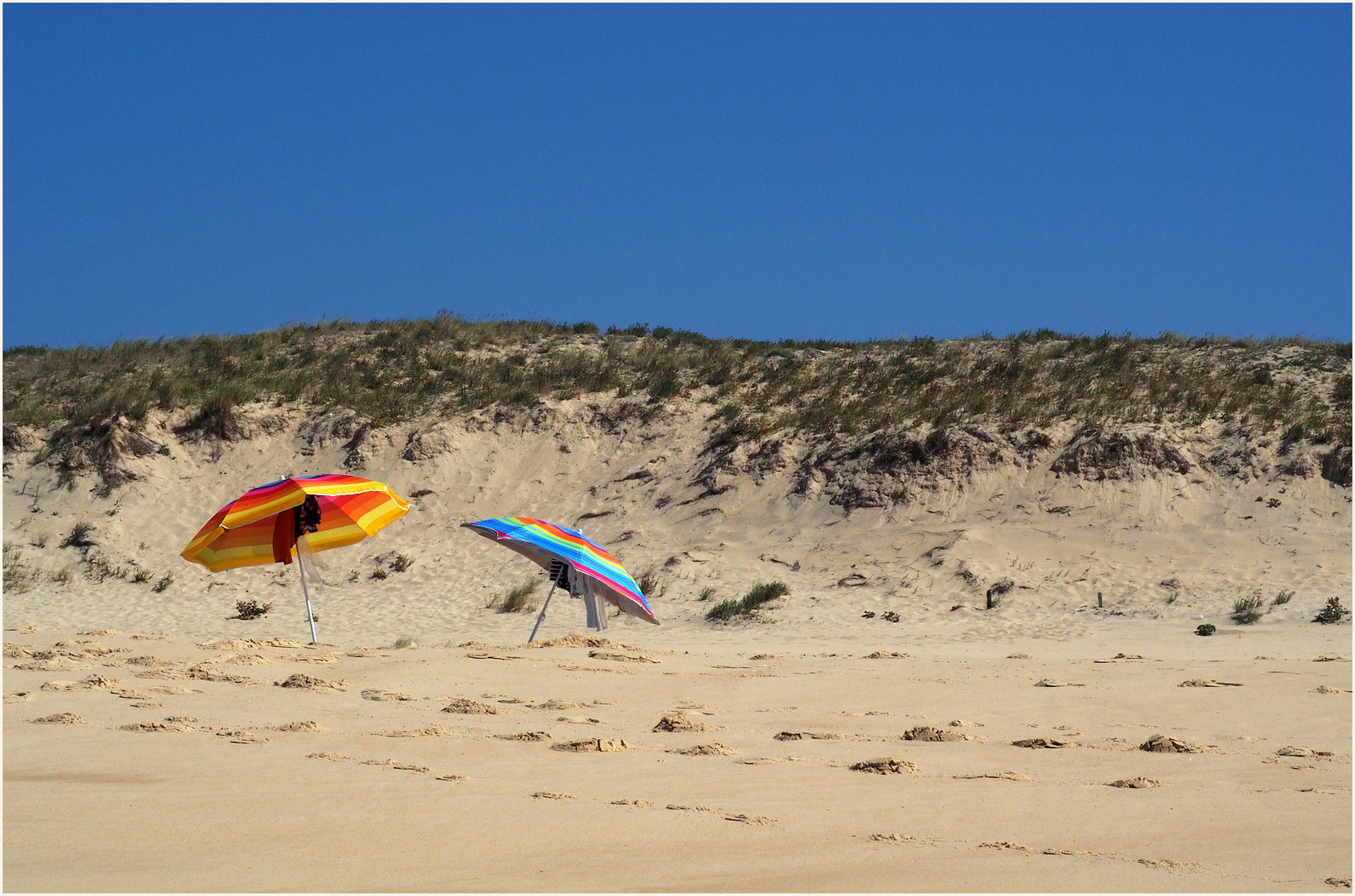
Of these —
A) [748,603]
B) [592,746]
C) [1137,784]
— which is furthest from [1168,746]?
[748,603]

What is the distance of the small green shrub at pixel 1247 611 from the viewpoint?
55.1ft

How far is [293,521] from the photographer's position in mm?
14391

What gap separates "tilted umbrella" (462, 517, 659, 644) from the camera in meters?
14.0

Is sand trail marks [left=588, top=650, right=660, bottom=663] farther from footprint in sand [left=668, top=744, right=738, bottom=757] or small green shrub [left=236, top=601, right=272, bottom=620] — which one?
small green shrub [left=236, top=601, right=272, bottom=620]

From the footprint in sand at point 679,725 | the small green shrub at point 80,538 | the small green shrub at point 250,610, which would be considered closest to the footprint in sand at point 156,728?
the footprint in sand at point 679,725

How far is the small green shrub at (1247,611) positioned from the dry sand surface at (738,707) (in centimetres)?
29

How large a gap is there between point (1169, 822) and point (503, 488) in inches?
863

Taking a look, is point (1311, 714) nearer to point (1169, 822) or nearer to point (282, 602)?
point (1169, 822)

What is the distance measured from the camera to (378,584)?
22.3 meters

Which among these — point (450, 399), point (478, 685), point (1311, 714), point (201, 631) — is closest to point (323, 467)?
point (450, 399)

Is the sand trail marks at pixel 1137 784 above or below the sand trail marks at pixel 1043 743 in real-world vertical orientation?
below

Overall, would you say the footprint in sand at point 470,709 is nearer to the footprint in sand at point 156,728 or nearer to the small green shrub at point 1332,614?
the footprint in sand at point 156,728

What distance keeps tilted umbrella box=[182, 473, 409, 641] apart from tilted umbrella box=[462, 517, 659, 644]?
1312 mm

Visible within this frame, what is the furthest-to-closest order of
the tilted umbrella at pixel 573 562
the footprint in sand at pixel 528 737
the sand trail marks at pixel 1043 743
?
the tilted umbrella at pixel 573 562
the footprint in sand at pixel 528 737
the sand trail marks at pixel 1043 743
